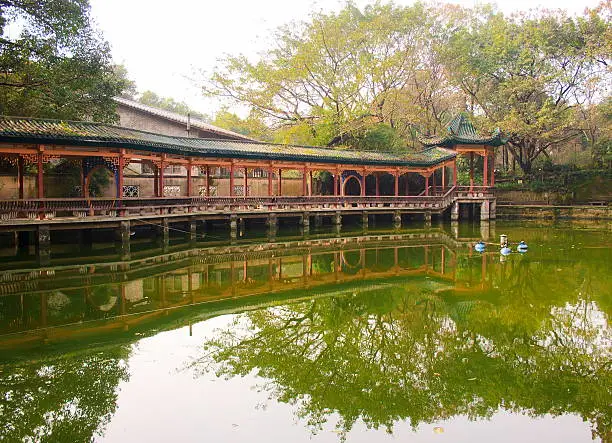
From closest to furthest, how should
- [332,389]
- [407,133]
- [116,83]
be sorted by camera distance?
[332,389] < [116,83] < [407,133]

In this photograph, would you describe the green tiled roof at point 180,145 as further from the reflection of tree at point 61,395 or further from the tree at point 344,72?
the reflection of tree at point 61,395

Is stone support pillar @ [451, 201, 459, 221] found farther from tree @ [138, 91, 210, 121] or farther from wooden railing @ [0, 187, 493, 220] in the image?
tree @ [138, 91, 210, 121]

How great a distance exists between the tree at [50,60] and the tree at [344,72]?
1040 centimetres

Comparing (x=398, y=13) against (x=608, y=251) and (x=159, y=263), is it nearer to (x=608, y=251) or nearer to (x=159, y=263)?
(x=608, y=251)

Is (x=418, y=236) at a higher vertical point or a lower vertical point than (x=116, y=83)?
lower

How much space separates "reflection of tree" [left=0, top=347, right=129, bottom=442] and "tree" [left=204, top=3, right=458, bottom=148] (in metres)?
24.8

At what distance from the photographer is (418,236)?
76.0 ft

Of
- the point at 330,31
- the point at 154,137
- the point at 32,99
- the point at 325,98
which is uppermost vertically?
the point at 330,31

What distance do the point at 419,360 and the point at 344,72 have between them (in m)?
25.3

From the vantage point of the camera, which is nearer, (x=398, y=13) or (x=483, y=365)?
(x=483, y=365)

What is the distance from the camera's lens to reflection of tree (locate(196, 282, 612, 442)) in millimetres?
5824

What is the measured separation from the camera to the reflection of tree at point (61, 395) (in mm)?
5117

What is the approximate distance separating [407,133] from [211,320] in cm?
3100

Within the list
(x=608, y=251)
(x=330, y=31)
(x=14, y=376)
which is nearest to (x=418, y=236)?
(x=608, y=251)
